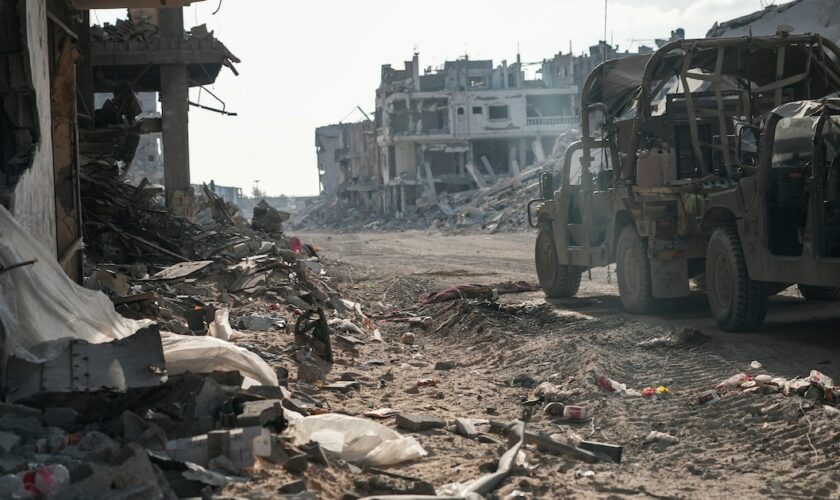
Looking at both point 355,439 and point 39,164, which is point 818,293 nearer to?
point 355,439

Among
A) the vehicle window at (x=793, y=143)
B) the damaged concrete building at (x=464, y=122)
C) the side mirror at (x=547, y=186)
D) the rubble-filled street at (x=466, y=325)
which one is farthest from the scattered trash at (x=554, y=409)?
the damaged concrete building at (x=464, y=122)

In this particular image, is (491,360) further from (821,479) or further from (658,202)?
(821,479)

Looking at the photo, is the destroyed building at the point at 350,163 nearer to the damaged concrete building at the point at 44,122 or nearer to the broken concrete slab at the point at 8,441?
the damaged concrete building at the point at 44,122

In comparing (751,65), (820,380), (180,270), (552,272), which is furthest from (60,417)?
(552,272)

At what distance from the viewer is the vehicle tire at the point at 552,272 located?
1532 cm

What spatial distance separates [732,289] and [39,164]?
6423 millimetres

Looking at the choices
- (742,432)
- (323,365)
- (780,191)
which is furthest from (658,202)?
(742,432)

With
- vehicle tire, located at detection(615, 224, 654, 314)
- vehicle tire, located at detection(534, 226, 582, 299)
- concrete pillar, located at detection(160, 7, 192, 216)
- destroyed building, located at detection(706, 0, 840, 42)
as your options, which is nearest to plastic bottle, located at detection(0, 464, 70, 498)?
vehicle tire, located at detection(615, 224, 654, 314)

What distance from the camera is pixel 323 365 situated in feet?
31.7

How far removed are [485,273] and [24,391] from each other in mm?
16296

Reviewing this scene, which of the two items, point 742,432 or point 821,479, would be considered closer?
point 821,479

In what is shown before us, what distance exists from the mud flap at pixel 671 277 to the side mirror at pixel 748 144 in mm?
1403

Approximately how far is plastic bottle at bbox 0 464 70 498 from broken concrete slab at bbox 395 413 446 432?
2692 millimetres

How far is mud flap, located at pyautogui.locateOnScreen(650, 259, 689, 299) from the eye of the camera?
38.4ft
